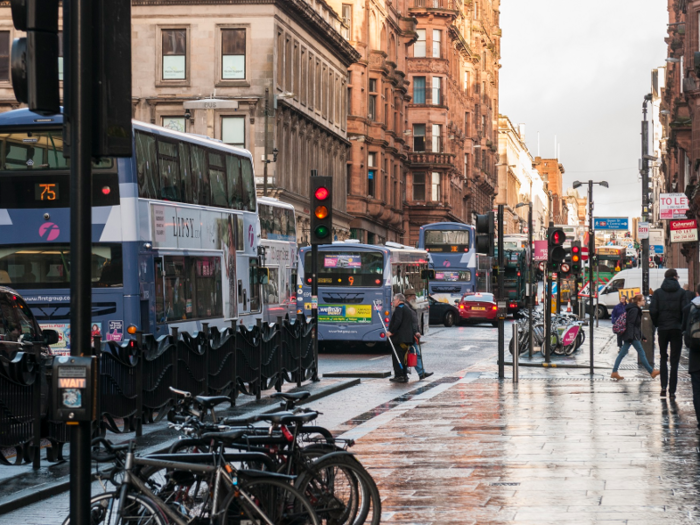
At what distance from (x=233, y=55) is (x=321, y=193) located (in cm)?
3386

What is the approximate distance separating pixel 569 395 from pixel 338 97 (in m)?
49.1

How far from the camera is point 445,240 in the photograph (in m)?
58.1

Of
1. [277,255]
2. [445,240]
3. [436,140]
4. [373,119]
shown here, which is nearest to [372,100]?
[373,119]

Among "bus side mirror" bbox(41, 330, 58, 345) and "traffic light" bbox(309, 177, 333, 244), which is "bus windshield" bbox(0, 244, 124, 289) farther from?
"bus side mirror" bbox(41, 330, 58, 345)

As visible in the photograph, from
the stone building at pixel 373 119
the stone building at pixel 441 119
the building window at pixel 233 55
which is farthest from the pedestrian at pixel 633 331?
the stone building at pixel 441 119

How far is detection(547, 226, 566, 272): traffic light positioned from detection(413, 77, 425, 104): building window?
63.4 meters

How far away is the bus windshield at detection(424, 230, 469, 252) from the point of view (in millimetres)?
57875

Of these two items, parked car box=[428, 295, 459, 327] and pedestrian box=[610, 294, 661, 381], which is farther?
parked car box=[428, 295, 459, 327]

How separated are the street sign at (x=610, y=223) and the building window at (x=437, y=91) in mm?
34601

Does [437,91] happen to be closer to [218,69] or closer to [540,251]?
[540,251]

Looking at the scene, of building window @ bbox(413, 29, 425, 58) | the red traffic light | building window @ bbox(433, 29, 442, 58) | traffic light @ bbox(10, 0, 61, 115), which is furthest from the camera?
building window @ bbox(433, 29, 442, 58)

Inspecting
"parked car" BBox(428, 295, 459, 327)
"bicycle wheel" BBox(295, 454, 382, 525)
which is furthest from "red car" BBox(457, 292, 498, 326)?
"bicycle wheel" BBox(295, 454, 382, 525)

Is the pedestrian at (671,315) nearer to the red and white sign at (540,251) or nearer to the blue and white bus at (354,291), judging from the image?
the blue and white bus at (354,291)

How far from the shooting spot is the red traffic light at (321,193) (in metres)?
20.8
